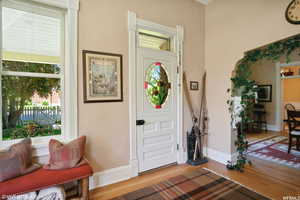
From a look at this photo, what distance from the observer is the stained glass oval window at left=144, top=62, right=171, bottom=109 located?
2.69m

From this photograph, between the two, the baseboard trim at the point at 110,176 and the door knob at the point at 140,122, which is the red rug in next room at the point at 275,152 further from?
the baseboard trim at the point at 110,176

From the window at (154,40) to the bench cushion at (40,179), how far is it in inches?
83.1

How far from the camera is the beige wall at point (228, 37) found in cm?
231

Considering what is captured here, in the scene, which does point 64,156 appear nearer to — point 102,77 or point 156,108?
point 102,77

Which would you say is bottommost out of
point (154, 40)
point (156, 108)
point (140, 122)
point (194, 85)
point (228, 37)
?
point (140, 122)

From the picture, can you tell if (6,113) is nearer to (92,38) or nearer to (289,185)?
(92,38)

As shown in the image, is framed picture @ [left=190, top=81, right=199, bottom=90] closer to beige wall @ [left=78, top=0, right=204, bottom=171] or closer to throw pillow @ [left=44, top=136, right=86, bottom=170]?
beige wall @ [left=78, top=0, right=204, bottom=171]

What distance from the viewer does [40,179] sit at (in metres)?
1.52

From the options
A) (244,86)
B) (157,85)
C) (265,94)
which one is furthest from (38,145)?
(265,94)

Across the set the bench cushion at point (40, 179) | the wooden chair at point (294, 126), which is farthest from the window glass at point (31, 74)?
the wooden chair at point (294, 126)

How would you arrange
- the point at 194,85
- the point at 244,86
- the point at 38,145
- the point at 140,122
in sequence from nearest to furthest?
the point at 38,145, the point at 140,122, the point at 244,86, the point at 194,85

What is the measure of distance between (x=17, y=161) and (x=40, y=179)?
11.8 inches

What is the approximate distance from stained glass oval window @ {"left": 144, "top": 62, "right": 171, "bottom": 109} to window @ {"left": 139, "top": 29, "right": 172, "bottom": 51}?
1.16 ft

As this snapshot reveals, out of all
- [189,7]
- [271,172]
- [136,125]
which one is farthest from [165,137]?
[189,7]
